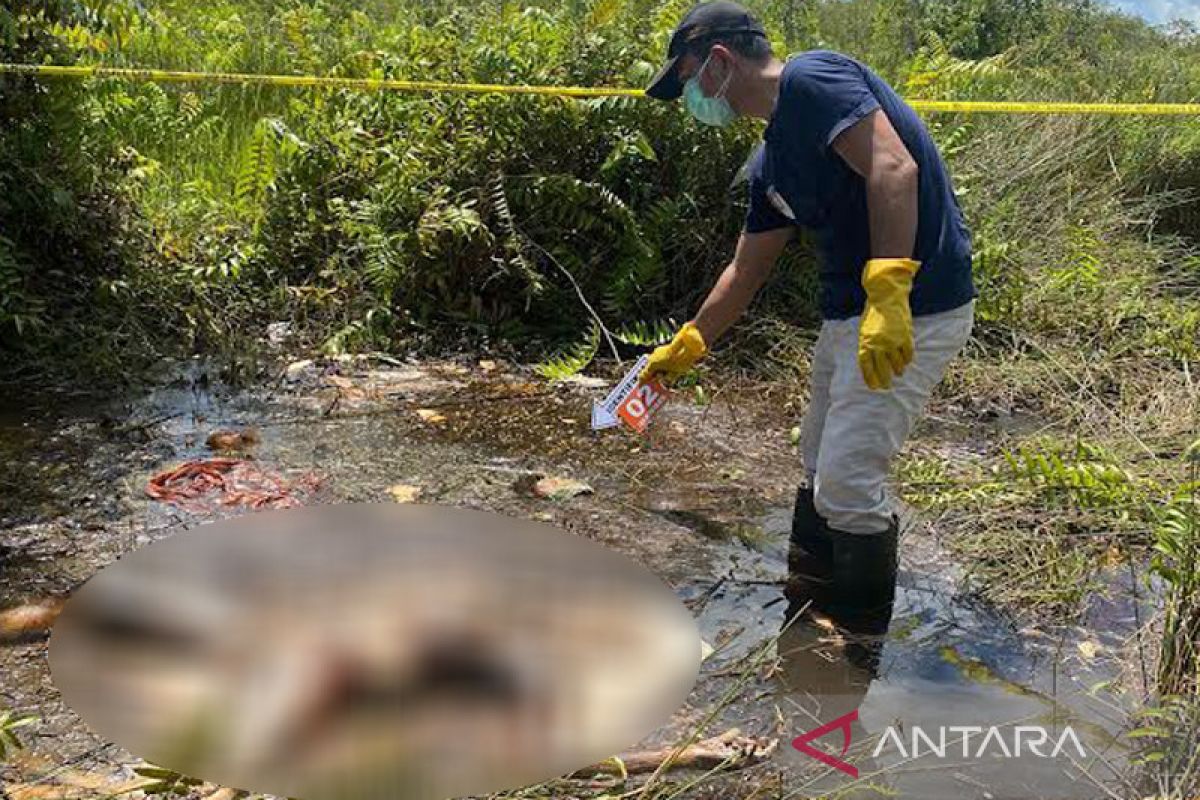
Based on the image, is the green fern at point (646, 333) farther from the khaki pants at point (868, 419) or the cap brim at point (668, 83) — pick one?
the khaki pants at point (868, 419)

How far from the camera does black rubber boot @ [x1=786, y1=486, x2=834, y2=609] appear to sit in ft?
10.8

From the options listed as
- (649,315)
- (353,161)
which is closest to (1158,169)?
(649,315)

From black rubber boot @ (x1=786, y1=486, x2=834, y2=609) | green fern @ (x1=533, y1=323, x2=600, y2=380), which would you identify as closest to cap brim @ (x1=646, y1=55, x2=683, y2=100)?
black rubber boot @ (x1=786, y1=486, x2=834, y2=609)

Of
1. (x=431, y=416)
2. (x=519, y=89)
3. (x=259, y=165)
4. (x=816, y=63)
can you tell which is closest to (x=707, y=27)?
(x=816, y=63)

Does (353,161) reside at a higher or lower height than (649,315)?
higher

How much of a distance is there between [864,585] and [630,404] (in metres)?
0.90

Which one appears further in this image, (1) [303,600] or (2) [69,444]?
(2) [69,444]

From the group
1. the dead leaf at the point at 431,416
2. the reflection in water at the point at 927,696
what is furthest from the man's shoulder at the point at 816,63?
the dead leaf at the point at 431,416

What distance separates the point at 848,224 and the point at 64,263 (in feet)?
12.0

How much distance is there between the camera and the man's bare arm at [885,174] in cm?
260

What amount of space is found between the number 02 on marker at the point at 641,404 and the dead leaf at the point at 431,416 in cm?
125

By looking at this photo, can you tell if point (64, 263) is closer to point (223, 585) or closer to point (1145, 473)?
point (223, 585)

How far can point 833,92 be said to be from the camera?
2621 mm

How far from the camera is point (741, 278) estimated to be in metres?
3.37
